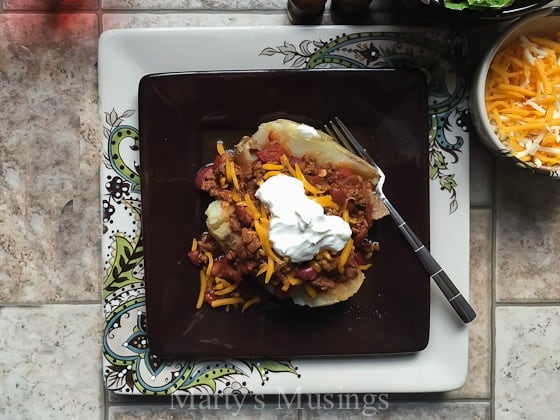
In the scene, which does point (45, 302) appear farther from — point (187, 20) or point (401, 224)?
point (401, 224)

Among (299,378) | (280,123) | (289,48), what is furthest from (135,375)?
(289,48)

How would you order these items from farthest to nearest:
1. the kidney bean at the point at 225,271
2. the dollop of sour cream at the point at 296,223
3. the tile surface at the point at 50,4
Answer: the tile surface at the point at 50,4 < the kidney bean at the point at 225,271 < the dollop of sour cream at the point at 296,223

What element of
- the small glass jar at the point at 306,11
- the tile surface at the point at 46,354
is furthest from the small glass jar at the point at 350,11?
the tile surface at the point at 46,354

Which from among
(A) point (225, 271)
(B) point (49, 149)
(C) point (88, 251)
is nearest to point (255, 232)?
(A) point (225, 271)

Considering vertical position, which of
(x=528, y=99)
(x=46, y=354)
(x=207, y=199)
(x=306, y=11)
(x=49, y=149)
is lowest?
(x=46, y=354)

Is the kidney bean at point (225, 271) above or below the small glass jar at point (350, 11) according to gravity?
below

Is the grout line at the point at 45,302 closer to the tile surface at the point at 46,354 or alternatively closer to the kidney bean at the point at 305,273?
the tile surface at the point at 46,354

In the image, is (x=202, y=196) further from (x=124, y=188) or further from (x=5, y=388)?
(x=5, y=388)
